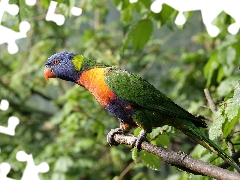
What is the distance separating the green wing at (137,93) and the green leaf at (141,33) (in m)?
0.41

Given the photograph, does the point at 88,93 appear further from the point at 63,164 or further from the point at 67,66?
the point at 67,66

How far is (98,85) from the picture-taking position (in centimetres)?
79

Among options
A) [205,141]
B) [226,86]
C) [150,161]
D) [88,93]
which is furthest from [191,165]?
[88,93]

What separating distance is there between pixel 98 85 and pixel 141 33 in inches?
18.8

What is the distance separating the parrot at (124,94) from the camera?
2.51ft

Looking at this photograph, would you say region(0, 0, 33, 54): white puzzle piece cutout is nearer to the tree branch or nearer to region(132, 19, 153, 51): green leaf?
region(132, 19, 153, 51): green leaf

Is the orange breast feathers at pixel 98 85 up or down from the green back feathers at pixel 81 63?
down

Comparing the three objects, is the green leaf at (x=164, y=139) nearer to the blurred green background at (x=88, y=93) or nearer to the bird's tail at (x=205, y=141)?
the blurred green background at (x=88, y=93)

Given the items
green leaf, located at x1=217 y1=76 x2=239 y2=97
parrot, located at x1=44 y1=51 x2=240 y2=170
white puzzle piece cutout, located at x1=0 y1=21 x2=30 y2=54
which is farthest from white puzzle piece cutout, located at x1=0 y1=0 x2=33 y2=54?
green leaf, located at x1=217 y1=76 x2=239 y2=97

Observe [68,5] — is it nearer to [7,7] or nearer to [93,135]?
[7,7]

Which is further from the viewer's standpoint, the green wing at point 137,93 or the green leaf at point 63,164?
the green leaf at point 63,164

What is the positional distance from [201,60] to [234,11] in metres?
1.34

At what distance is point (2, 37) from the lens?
3.82 feet

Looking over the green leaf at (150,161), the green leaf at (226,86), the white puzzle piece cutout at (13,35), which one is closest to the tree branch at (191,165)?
the green leaf at (150,161)
